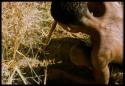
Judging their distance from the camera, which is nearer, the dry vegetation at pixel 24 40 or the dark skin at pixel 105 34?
the dark skin at pixel 105 34

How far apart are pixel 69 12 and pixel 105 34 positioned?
0.24m

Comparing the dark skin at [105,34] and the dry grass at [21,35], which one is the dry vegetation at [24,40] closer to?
the dry grass at [21,35]

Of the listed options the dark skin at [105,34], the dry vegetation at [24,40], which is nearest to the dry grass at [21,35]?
the dry vegetation at [24,40]

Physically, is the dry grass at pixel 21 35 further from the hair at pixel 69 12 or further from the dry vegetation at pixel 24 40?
the hair at pixel 69 12

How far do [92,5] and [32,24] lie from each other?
862 millimetres

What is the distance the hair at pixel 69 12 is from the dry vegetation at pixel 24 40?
45cm

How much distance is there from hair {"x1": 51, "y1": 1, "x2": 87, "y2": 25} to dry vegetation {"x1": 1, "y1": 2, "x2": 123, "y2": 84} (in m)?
0.45

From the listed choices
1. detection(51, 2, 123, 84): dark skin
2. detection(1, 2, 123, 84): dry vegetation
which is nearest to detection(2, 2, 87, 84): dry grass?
detection(1, 2, 123, 84): dry vegetation

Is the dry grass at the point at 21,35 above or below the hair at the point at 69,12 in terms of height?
below

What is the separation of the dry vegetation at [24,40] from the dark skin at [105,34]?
0.40 m

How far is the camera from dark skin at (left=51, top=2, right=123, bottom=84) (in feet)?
8.18

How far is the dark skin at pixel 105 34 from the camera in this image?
249 cm

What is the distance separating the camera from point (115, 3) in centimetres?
259

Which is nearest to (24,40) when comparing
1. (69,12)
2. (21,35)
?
(21,35)
